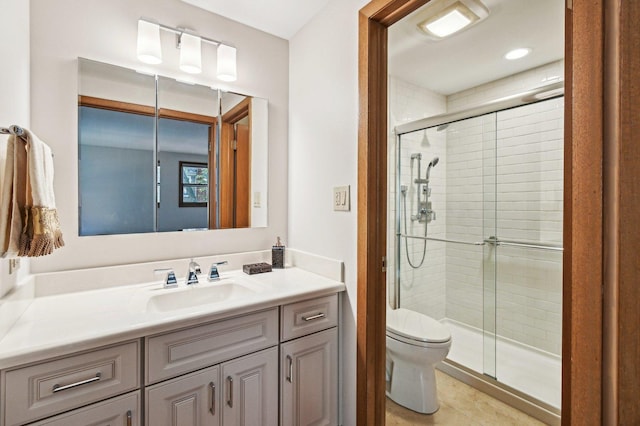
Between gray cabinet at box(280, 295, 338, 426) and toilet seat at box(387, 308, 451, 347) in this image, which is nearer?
gray cabinet at box(280, 295, 338, 426)

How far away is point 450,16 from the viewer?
1.43m

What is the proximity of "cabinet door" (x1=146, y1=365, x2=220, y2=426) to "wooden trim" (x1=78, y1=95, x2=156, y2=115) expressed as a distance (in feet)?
4.13

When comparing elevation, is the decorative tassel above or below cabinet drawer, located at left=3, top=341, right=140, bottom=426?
above

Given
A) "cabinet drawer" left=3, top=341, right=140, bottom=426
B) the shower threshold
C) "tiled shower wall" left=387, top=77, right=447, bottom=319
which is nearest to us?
"cabinet drawer" left=3, top=341, right=140, bottom=426

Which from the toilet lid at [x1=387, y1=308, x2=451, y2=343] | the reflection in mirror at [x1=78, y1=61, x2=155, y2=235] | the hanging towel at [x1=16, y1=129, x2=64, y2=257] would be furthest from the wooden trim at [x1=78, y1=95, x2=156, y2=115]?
the toilet lid at [x1=387, y1=308, x2=451, y2=343]

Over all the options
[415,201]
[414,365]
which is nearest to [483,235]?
[415,201]

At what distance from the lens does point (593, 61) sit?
0.72 metres

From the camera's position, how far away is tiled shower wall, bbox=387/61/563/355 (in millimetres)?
1516

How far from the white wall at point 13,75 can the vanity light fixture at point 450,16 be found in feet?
5.26

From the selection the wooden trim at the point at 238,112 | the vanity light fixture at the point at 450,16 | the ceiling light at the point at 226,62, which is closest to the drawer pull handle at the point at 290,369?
the wooden trim at the point at 238,112

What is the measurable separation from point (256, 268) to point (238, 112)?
94cm

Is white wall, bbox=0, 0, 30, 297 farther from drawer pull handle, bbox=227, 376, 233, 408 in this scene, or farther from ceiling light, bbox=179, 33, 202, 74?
drawer pull handle, bbox=227, 376, 233, 408

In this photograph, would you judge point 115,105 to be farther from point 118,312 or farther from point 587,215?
point 587,215

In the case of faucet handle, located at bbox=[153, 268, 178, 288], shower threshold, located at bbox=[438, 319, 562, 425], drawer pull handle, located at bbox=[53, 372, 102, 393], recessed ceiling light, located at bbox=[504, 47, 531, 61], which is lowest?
shower threshold, located at bbox=[438, 319, 562, 425]
